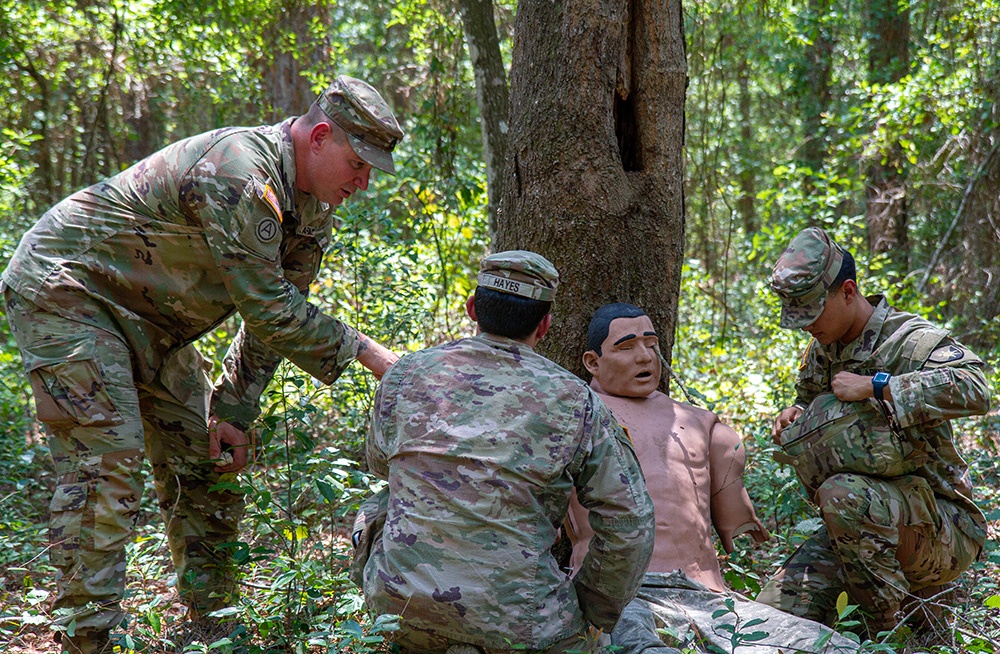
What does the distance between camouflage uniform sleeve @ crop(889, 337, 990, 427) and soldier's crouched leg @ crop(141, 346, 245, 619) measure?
280cm

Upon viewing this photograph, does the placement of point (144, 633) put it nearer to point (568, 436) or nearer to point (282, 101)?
point (568, 436)

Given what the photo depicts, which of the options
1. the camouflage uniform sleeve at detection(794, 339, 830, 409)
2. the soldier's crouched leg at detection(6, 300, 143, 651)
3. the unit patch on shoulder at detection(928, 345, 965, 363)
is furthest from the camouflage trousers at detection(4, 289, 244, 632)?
the unit patch on shoulder at detection(928, 345, 965, 363)

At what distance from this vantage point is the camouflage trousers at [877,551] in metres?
3.65

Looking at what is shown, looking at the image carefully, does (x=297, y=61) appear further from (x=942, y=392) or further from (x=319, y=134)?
(x=942, y=392)

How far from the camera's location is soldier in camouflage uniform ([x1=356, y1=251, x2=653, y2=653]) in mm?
2645

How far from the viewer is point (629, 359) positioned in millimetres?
3596

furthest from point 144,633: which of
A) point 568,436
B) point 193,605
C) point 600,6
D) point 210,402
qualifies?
point 600,6

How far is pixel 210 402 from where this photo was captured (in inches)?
158

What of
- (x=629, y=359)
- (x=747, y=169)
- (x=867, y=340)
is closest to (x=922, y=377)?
(x=867, y=340)

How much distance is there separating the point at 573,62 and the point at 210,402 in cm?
218

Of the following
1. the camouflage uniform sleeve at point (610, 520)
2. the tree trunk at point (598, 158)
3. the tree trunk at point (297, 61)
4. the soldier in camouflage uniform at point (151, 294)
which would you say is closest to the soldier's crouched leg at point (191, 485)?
the soldier in camouflage uniform at point (151, 294)

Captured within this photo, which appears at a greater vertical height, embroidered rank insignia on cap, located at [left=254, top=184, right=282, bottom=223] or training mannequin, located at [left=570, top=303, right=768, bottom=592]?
embroidered rank insignia on cap, located at [left=254, top=184, right=282, bottom=223]

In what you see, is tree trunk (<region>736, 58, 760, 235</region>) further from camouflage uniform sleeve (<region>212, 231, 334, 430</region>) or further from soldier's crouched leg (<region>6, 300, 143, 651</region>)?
soldier's crouched leg (<region>6, 300, 143, 651</region>)

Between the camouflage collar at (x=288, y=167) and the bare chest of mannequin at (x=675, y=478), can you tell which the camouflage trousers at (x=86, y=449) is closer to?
the camouflage collar at (x=288, y=167)
